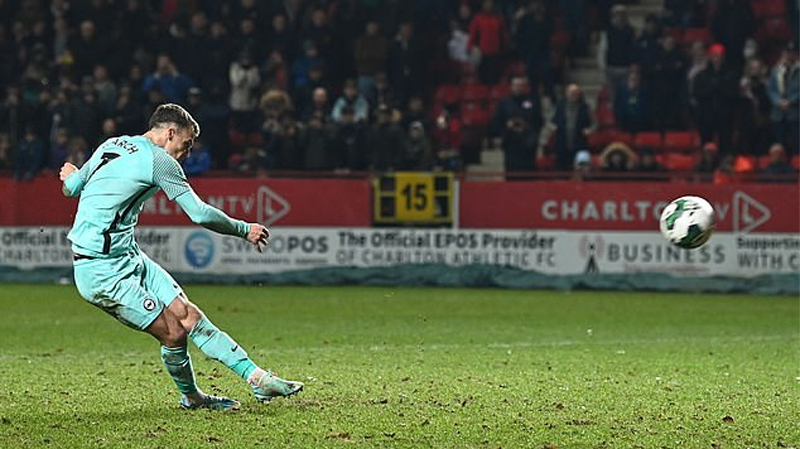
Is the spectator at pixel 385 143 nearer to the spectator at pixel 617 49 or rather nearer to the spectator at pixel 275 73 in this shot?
the spectator at pixel 275 73

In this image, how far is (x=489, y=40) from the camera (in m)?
24.7

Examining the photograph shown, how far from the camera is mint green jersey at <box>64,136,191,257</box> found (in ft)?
27.3

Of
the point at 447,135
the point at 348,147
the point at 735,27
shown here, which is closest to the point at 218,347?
the point at 348,147

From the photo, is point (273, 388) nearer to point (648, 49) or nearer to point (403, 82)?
point (648, 49)

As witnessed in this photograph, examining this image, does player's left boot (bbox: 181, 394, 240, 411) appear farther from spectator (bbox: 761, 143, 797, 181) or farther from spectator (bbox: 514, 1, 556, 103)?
spectator (bbox: 514, 1, 556, 103)

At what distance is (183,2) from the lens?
26188mm

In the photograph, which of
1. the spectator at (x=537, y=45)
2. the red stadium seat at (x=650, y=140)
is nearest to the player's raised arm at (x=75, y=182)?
the red stadium seat at (x=650, y=140)

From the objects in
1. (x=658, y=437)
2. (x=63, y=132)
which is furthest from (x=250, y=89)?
(x=658, y=437)

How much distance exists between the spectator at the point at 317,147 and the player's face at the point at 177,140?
44.6 feet

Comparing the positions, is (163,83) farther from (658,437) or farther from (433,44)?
(658,437)

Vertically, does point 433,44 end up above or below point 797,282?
above

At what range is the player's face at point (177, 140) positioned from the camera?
332 inches

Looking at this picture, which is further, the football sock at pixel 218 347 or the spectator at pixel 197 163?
the spectator at pixel 197 163

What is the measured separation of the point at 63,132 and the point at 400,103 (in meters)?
5.56
